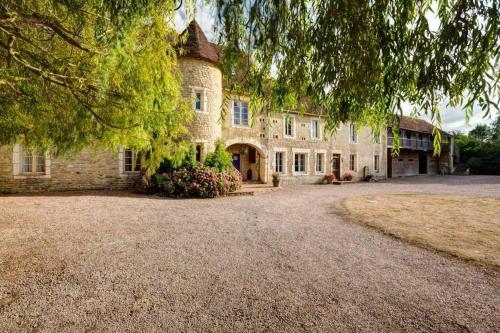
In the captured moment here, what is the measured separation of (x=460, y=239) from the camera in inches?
204

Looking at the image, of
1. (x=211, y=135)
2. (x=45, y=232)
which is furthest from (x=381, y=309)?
(x=211, y=135)

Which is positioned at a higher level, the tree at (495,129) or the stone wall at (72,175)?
the tree at (495,129)

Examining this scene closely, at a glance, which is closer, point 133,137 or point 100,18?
point 100,18

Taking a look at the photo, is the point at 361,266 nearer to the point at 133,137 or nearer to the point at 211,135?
the point at 133,137

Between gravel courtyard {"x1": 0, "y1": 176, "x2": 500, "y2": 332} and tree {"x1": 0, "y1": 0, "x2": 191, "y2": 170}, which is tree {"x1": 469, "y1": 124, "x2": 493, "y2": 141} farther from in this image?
tree {"x1": 0, "y1": 0, "x2": 191, "y2": 170}

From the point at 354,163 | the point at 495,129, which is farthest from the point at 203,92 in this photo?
the point at 495,129

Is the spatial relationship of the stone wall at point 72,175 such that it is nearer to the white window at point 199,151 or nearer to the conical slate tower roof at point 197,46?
the white window at point 199,151

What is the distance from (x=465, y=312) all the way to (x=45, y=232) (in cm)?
717

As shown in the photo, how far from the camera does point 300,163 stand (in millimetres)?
17797

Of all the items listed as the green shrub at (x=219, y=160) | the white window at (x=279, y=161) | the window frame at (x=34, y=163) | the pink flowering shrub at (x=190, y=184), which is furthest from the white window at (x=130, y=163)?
the white window at (x=279, y=161)

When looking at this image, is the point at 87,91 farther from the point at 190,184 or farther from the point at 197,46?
the point at 197,46

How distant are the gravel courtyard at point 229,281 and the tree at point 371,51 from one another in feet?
6.31

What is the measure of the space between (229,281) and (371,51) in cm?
310

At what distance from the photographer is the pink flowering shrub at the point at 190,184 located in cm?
1052
